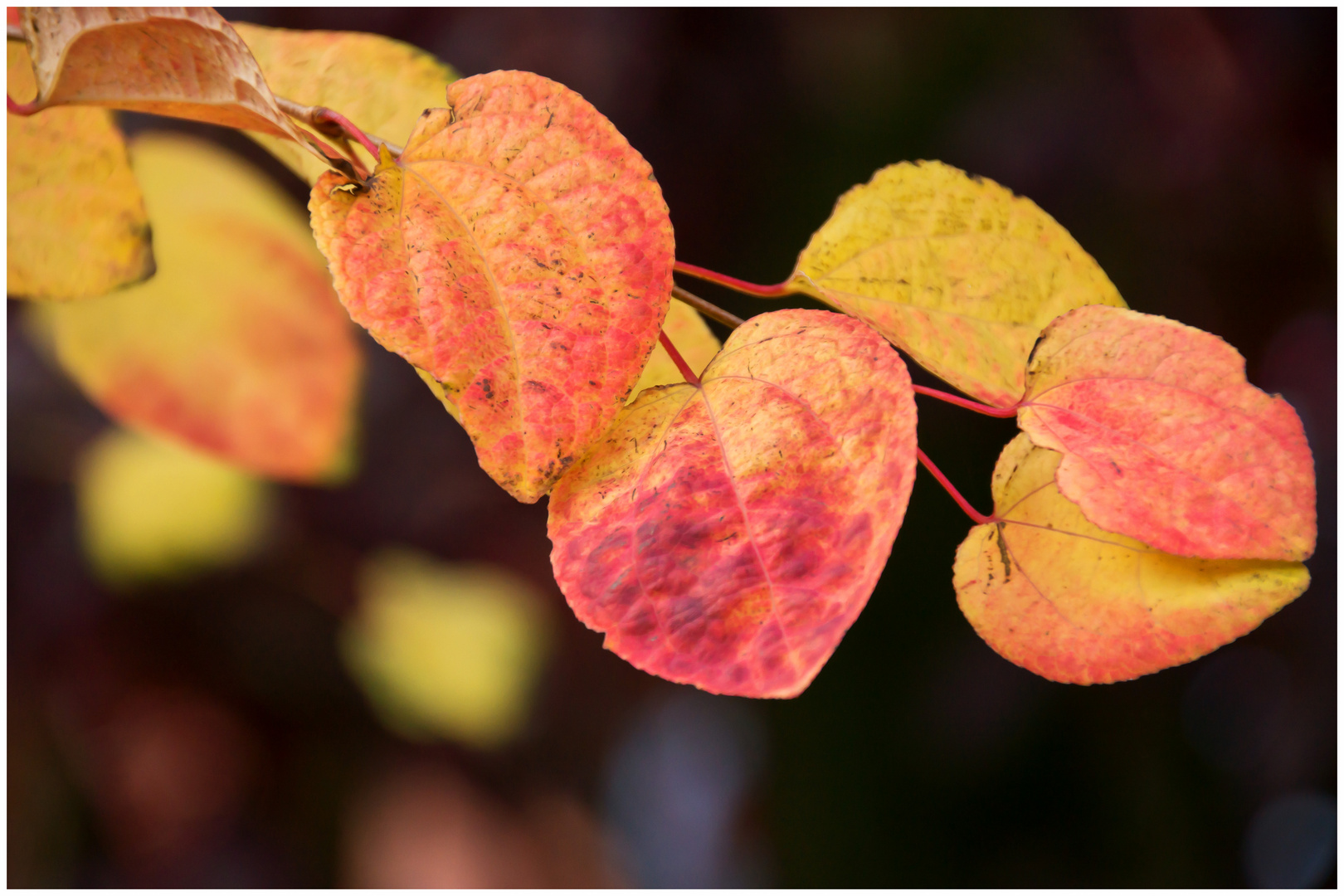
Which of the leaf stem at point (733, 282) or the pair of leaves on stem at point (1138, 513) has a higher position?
the leaf stem at point (733, 282)

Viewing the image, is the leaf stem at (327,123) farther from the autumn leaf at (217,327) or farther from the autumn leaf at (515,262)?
the autumn leaf at (217,327)

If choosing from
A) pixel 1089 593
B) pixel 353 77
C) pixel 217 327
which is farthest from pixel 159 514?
pixel 1089 593

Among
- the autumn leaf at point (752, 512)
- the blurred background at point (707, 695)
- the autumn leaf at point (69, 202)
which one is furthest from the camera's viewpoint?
the blurred background at point (707, 695)

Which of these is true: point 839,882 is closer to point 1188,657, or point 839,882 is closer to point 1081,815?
point 1081,815

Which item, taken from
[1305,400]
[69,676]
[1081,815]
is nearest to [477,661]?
[69,676]

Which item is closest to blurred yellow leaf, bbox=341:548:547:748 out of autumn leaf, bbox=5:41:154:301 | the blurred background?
the blurred background

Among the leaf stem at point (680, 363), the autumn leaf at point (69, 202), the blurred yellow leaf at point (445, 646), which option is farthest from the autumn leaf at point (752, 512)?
the blurred yellow leaf at point (445, 646)
